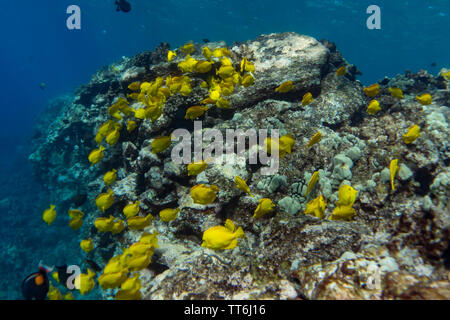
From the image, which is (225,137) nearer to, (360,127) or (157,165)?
(157,165)

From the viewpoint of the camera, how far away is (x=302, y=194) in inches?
173

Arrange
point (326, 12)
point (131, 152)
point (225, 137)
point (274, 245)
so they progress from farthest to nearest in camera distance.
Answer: point (326, 12) < point (131, 152) < point (225, 137) < point (274, 245)

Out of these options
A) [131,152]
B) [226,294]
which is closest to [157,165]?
[131,152]

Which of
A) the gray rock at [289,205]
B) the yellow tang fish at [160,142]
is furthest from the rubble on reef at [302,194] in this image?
the yellow tang fish at [160,142]

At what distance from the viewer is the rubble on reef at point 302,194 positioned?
101 inches

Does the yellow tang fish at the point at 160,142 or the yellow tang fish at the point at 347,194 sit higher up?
the yellow tang fish at the point at 160,142

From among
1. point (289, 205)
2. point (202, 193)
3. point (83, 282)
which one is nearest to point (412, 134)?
point (289, 205)

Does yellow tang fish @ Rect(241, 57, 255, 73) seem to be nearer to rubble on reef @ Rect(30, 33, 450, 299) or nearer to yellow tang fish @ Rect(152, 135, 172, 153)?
rubble on reef @ Rect(30, 33, 450, 299)

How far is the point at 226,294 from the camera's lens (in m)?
2.73

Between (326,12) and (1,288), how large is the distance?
54.0 metres

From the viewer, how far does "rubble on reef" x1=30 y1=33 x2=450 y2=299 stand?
2.57 m

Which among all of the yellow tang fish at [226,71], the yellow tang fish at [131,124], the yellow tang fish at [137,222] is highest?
the yellow tang fish at [226,71]

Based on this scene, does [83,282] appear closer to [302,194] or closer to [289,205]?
[289,205]

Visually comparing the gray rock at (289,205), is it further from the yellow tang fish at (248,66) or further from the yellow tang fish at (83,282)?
the yellow tang fish at (83,282)
